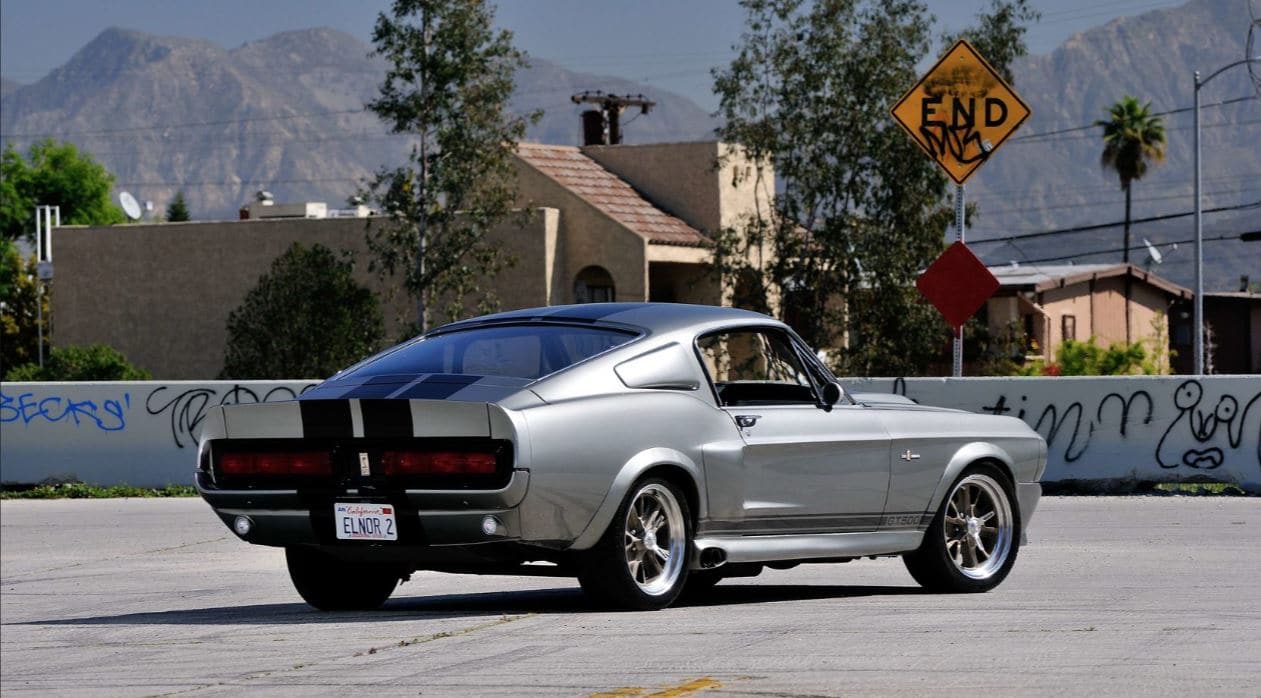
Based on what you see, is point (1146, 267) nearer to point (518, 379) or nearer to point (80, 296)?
point (80, 296)

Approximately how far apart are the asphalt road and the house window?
46.8 metres

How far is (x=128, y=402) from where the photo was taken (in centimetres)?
2516

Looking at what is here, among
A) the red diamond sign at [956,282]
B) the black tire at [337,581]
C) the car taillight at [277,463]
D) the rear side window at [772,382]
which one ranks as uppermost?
the red diamond sign at [956,282]

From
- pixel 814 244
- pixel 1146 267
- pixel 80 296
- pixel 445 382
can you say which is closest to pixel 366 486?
pixel 445 382

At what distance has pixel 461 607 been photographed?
33.9 ft

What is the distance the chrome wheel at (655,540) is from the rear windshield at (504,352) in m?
0.75

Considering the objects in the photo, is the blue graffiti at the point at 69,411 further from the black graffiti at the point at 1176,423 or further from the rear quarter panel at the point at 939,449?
the rear quarter panel at the point at 939,449

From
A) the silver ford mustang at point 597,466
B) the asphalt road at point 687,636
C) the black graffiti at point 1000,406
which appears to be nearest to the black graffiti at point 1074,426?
the black graffiti at point 1000,406

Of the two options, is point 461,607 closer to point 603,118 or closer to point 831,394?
Answer: point 831,394

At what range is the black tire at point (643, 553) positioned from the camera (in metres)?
9.20

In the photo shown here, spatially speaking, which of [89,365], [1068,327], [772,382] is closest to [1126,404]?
[772,382]

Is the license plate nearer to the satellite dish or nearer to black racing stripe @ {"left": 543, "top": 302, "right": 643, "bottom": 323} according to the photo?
black racing stripe @ {"left": 543, "top": 302, "right": 643, "bottom": 323}

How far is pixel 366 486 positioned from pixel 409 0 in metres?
33.5

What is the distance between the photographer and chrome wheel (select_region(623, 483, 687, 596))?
9.38m
